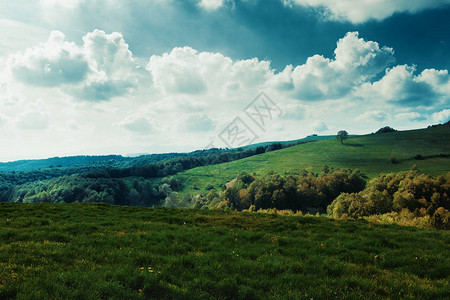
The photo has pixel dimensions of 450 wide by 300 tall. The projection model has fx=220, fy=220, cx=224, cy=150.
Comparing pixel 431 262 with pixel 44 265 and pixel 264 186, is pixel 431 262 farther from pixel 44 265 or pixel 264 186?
pixel 264 186

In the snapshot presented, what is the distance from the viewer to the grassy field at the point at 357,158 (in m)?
101

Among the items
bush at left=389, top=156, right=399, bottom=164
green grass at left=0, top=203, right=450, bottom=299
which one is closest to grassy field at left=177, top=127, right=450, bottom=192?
bush at left=389, top=156, right=399, bottom=164

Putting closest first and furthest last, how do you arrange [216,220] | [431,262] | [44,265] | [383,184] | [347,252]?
[44,265]
[431,262]
[347,252]
[216,220]
[383,184]

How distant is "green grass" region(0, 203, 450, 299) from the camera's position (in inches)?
242

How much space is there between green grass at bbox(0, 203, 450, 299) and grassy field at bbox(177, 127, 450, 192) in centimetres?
10285

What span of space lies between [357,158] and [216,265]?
134170 mm

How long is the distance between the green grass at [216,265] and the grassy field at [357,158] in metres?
103

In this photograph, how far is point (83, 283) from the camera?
6.08 m

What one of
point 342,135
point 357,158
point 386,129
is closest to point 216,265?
point 357,158

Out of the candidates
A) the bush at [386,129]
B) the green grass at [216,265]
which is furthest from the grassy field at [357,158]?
the green grass at [216,265]

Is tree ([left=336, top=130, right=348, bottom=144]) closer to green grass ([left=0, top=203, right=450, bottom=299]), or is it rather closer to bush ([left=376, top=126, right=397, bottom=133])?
bush ([left=376, top=126, right=397, bottom=133])

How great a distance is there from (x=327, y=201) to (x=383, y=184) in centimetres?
2636

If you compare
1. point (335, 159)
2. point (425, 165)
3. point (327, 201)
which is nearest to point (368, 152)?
point (335, 159)

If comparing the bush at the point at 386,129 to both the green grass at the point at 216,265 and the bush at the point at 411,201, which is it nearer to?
the bush at the point at 411,201
